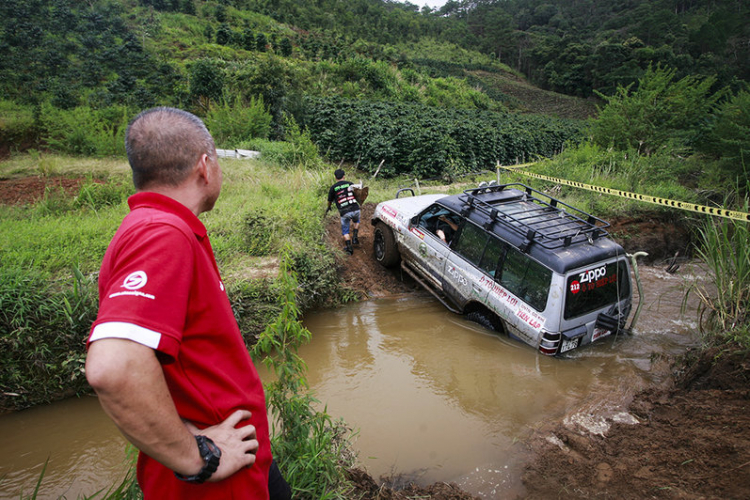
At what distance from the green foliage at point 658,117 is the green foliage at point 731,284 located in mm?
10315

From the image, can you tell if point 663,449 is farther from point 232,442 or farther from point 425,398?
point 232,442

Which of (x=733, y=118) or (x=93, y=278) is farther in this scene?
(x=733, y=118)

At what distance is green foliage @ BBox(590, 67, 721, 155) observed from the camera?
42.7ft

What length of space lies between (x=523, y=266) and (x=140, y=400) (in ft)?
15.8

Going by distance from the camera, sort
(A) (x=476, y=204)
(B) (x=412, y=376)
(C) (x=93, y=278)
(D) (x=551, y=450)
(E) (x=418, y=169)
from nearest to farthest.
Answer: (D) (x=551, y=450) < (C) (x=93, y=278) < (B) (x=412, y=376) < (A) (x=476, y=204) < (E) (x=418, y=169)

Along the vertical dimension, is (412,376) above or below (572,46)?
below

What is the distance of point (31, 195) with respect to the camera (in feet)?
25.7

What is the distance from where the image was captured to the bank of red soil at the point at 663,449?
2.93 m

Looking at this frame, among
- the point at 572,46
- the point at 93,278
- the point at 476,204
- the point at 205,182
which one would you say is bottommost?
the point at 93,278

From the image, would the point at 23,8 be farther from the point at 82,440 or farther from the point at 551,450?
the point at 551,450

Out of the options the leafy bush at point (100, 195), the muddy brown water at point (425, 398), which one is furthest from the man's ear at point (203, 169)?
the leafy bush at point (100, 195)

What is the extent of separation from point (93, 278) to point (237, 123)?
1043 cm

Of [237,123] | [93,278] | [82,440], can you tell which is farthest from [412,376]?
[237,123]

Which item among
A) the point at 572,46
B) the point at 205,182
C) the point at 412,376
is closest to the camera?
the point at 205,182
